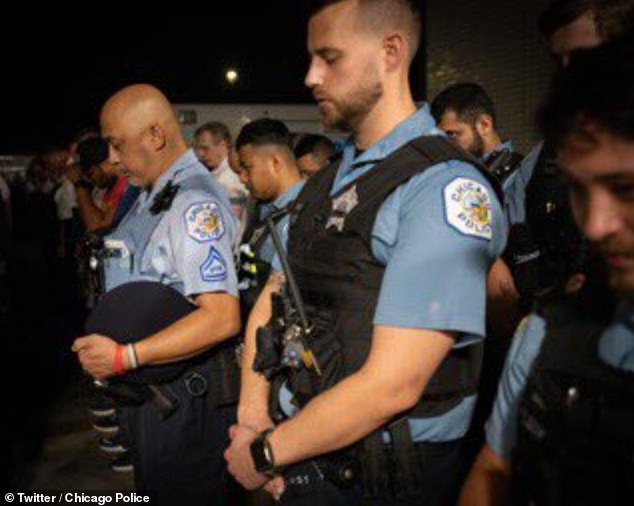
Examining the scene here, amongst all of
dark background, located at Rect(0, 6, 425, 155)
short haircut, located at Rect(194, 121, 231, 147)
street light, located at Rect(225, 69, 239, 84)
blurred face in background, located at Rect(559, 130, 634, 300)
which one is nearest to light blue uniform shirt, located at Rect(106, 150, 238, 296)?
blurred face in background, located at Rect(559, 130, 634, 300)

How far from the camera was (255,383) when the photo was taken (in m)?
2.03

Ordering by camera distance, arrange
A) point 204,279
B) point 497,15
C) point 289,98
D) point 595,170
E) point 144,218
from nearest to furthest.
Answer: point 595,170 → point 204,279 → point 144,218 → point 497,15 → point 289,98

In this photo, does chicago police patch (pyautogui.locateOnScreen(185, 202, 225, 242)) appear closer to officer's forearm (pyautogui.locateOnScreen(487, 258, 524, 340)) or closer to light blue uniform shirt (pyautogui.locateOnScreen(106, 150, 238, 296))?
light blue uniform shirt (pyautogui.locateOnScreen(106, 150, 238, 296))

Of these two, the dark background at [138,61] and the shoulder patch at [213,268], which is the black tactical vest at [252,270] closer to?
the shoulder patch at [213,268]

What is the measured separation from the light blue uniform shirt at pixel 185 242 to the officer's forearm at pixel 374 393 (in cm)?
95

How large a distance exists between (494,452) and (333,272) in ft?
1.89

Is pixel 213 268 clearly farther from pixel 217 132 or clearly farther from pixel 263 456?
pixel 217 132

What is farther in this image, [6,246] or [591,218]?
[6,246]

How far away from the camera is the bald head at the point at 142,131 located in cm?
274

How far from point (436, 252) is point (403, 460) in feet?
1.77

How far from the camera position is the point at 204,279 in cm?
248

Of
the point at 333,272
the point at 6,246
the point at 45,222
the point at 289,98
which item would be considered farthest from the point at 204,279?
the point at 289,98

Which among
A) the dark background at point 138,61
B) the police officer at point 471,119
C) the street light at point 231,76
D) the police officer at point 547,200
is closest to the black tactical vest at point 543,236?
the police officer at point 547,200

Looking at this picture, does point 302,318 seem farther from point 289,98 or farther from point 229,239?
point 289,98
